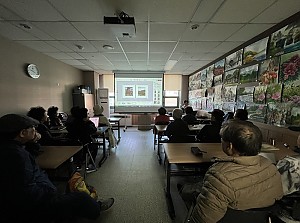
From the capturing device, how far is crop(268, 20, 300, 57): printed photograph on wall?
2.48 m

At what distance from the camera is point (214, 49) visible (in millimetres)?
4281

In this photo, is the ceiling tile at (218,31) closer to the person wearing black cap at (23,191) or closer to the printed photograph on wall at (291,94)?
the printed photograph on wall at (291,94)

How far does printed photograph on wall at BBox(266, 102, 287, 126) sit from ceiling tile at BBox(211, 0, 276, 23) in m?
1.48

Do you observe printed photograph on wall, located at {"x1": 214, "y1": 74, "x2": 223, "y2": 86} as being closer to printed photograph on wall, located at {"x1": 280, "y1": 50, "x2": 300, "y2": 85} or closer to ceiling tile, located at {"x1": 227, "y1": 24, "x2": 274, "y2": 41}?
ceiling tile, located at {"x1": 227, "y1": 24, "x2": 274, "y2": 41}

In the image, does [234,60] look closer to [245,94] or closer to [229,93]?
[229,93]

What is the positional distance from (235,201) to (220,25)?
2.80 metres

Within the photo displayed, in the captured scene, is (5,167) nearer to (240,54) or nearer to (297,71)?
(297,71)

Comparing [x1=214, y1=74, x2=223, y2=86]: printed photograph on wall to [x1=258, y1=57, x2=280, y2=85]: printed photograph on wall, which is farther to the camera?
[x1=214, y1=74, x2=223, y2=86]: printed photograph on wall

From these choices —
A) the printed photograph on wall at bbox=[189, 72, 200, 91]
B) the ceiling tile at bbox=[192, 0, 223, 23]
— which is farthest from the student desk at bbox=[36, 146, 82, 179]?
the printed photograph on wall at bbox=[189, 72, 200, 91]

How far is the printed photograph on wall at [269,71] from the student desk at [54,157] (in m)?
3.38

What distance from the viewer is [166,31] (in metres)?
3.13

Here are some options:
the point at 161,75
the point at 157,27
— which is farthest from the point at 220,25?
the point at 161,75

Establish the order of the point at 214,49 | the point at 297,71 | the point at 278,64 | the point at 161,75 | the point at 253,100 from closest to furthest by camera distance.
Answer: the point at 297,71 < the point at 278,64 < the point at 253,100 < the point at 214,49 < the point at 161,75

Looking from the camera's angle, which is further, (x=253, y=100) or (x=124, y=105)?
(x=124, y=105)
